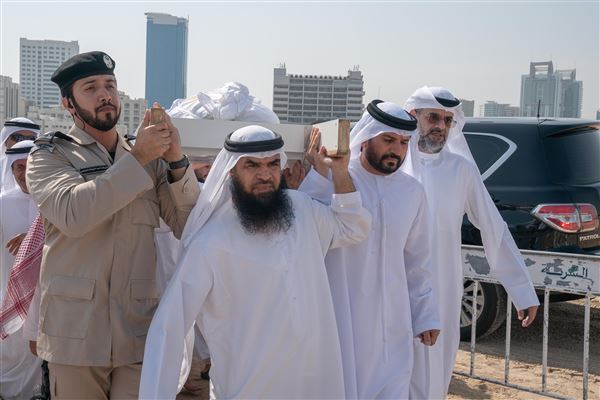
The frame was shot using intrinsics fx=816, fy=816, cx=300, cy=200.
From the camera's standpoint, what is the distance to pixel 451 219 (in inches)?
183

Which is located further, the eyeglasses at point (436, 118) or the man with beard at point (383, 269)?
the eyeglasses at point (436, 118)

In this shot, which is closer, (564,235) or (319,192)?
(319,192)

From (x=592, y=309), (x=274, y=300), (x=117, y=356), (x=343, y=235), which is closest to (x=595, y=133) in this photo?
(x=592, y=309)

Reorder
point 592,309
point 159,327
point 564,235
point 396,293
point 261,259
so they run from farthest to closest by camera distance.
Result: point 592,309
point 564,235
point 396,293
point 261,259
point 159,327

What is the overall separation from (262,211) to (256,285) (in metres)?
0.30

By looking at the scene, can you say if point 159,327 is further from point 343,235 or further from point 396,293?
point 396,293

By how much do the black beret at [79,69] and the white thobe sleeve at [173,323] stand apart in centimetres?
79

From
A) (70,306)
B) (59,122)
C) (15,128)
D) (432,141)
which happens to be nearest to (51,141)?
(70,306)

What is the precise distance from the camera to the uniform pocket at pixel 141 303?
10.7 ft

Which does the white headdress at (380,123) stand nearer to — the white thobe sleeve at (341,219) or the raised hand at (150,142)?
the white thobe sleeve at (341,219)

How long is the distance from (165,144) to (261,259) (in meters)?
0.59

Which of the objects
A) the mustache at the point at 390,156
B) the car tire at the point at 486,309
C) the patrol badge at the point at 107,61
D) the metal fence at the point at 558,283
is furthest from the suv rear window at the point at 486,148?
the patrol badge at the point at 107,61

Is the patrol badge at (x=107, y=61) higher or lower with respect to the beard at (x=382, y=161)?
higher

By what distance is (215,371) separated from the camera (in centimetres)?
331
